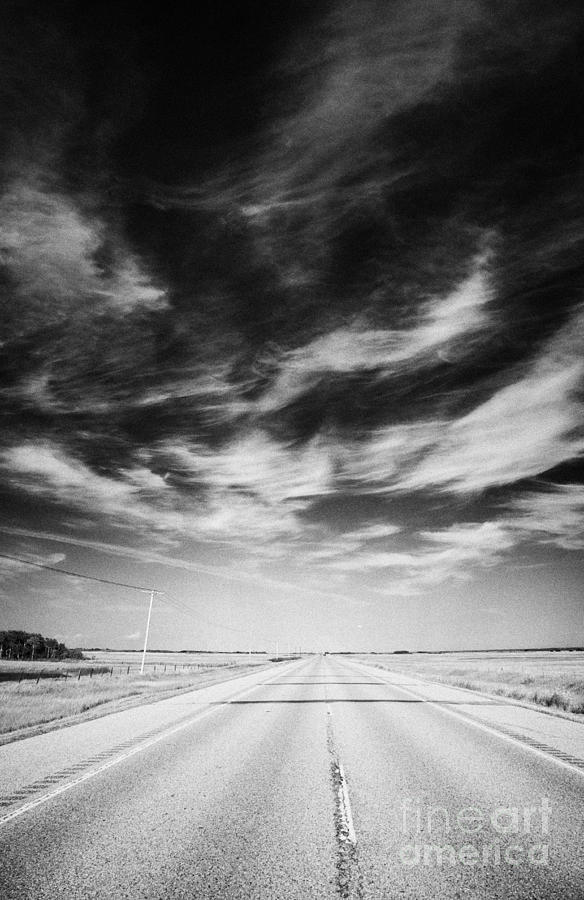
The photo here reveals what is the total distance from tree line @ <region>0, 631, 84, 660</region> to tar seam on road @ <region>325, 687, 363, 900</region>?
120008mm

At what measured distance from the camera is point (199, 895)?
→ 3604 millimetres

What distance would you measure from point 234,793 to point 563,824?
4.12m

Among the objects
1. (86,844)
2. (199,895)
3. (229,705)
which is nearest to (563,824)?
(199,895)

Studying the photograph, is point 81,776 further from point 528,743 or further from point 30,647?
point 30,647

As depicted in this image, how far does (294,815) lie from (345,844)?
110cm

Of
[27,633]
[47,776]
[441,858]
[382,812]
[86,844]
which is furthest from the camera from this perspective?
[27,633]

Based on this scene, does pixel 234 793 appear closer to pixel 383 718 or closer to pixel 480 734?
pixel 480 734

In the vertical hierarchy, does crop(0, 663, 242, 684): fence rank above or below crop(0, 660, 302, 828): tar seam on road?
below

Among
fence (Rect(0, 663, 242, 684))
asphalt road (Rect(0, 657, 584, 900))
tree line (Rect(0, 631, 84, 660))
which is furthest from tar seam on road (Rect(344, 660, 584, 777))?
tree line (Rect(0, 631, 84, 660))

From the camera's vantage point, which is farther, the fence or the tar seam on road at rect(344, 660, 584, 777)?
the fence

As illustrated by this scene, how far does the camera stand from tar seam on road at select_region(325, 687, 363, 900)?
3.66 meters

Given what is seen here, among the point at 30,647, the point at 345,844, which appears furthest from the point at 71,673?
the point at 30,647

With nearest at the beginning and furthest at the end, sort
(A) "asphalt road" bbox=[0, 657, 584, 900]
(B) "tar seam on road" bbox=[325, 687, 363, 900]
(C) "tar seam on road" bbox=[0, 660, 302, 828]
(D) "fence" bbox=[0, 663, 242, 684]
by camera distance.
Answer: (B) "tar seam on road" bbox=[325, 687, 363, 900], (A) "asphalt road" bbox=[0, 657, 584, 900], (C) "tar seam on road" bbox=[0, 660, 302, 828], (D) "fence" bbox=[0, 663, 242, 684]

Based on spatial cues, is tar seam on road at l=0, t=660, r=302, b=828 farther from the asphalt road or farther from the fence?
the fence
